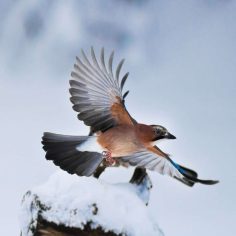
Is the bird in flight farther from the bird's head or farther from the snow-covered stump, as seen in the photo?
the snow-covered stump

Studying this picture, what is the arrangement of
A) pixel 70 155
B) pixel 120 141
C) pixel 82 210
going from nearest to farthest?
1. pixel 82 210
2. pixel 70 155
3. pixel 120 141

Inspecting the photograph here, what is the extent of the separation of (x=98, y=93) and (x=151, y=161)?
1.01m

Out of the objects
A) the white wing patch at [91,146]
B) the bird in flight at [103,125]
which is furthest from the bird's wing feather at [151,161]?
the white wing patch at [91,146]

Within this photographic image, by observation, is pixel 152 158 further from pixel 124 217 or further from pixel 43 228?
pixel 43 228

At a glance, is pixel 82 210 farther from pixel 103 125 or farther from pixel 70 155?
pixel 103 125

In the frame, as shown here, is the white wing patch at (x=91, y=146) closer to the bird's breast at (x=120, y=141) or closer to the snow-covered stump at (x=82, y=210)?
the bird's breast at (x=120, y=141)

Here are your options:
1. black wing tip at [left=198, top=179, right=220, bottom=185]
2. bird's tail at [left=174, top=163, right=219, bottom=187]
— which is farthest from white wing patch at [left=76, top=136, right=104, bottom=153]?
black wing tip at [left=198, top=179, right=220, bottom=185]

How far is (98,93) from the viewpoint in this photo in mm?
8391

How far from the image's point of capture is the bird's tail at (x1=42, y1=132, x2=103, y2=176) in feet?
26.5

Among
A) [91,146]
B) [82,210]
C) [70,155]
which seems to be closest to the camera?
[82,210]

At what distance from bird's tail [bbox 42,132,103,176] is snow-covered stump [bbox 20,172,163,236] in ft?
0.59

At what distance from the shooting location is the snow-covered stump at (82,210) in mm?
7930

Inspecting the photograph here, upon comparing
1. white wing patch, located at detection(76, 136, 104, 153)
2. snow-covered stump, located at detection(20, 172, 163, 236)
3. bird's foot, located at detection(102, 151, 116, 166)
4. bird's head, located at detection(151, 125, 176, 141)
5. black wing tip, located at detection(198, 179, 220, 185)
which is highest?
bird's head, located at detection(151, 125, 176, 141)

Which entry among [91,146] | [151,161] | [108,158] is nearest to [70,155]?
[91,146]
